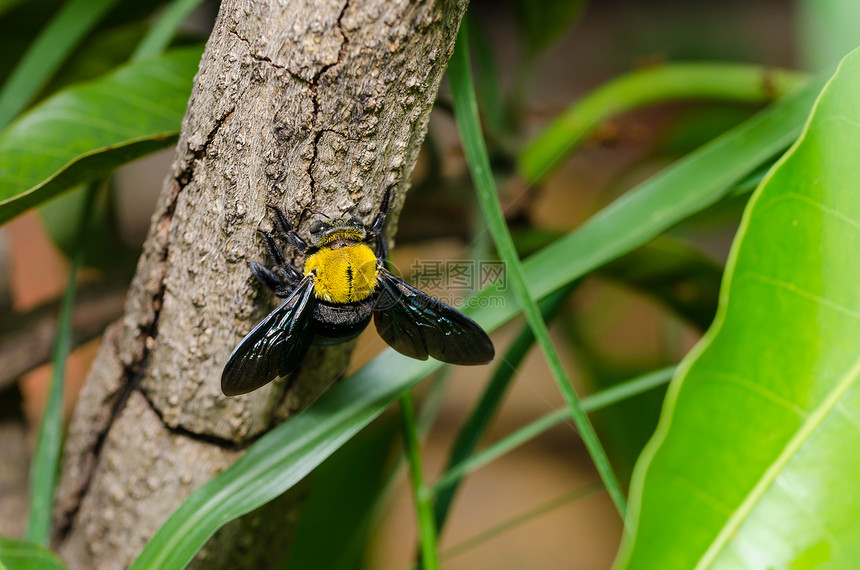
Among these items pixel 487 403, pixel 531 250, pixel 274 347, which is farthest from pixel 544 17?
pixel 274 347

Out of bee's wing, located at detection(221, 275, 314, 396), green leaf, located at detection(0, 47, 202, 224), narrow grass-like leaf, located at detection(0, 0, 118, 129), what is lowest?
bee's wing, located at detection(221, 275, 314, 396)

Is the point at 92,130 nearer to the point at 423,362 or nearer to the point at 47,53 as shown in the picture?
the point at 47,53

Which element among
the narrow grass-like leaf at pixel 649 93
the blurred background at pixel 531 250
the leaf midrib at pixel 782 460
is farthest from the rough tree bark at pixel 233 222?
the narrow grass-like leaf at pixel 649 93

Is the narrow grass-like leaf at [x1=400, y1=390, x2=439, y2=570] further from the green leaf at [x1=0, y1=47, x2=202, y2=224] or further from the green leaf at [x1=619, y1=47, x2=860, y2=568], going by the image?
the green leaf at [x1=0, y1=47, x2=202, y2=224]

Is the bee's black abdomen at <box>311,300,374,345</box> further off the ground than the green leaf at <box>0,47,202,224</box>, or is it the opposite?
the green leaf at <box>0,47,202,224</box>

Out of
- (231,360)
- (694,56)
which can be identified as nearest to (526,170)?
(231,360)

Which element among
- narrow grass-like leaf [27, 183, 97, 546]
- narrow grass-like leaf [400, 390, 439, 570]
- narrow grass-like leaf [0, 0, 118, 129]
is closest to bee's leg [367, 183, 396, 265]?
narrow grass-like leaf [400, 390, 439, 570]

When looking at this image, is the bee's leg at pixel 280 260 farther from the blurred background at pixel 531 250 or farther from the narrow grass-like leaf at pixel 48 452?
the narrow grass-like leaf at pixel 48 452
